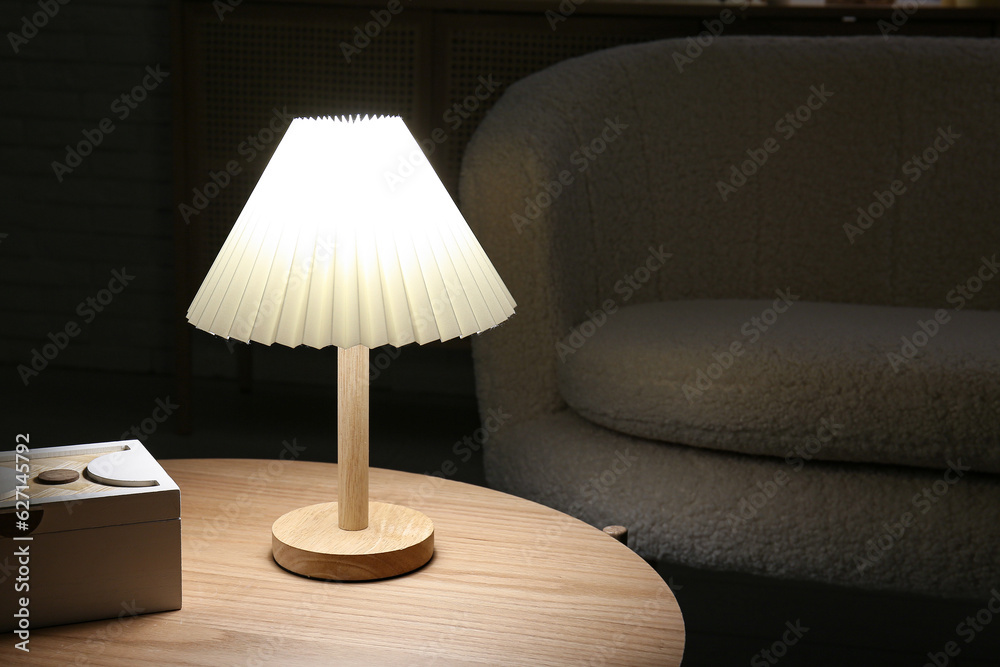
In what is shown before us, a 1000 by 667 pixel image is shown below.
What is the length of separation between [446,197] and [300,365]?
1.78m

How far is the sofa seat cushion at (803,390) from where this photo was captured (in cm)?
117

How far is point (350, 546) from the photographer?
74 centimetres

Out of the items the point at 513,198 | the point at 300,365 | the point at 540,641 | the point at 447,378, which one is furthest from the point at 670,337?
the point at 300,365

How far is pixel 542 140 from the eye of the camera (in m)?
1.37

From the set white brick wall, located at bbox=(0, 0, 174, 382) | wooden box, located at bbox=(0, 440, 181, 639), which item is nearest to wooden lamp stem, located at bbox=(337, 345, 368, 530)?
wooden box, located at bbox=(0, 440, 181, 639)

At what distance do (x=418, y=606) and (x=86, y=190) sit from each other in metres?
2.11

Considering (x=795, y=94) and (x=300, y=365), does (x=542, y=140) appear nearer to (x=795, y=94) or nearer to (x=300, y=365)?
(x=795, y=94)

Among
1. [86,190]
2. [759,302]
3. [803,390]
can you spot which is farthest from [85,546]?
[86,190]

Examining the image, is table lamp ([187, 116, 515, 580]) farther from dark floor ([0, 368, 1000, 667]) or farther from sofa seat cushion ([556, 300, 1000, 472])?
dark floor ([0, 368, 1000, 667])

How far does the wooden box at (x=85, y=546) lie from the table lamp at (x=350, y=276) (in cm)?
11

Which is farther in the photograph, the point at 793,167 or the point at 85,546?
the point at 793,167

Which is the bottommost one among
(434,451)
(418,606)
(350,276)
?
(434,451)

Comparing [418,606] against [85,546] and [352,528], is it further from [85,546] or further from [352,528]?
Answer: [85,546]

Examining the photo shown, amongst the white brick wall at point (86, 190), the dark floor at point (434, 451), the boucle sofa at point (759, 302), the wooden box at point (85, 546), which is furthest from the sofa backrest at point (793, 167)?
the white brick wall at point (86, 190)
